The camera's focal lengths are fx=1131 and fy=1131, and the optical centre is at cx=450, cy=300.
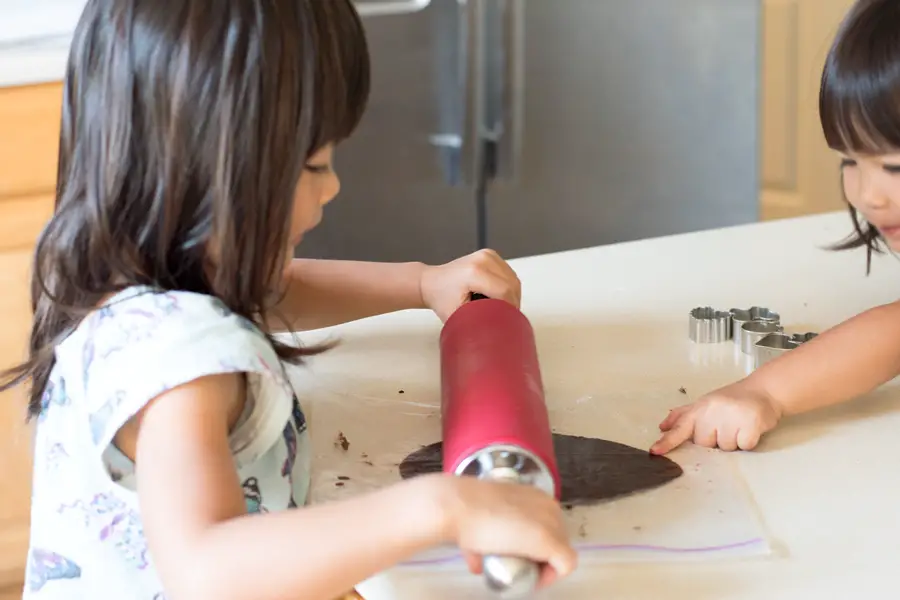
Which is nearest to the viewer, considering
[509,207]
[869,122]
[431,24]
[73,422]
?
[73,422]

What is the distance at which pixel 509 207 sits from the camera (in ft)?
8.04

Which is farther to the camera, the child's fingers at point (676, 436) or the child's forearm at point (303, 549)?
the child's fingers at point (676, 436)

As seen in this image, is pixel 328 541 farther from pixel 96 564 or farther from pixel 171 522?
pixel 96 564

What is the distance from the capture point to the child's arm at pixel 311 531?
0.61 metres

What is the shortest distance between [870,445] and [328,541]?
46cm

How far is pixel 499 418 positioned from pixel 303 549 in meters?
0.16

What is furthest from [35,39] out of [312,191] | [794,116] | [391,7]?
[794,116]

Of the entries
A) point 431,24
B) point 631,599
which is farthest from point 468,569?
point 431,24

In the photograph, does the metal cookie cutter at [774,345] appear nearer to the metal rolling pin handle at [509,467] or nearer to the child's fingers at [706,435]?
the child's fingers at [706,435]

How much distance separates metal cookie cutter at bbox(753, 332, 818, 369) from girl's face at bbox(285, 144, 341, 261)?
1.48 ft

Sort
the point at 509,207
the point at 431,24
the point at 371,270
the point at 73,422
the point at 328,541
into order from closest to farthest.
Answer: the point at 328,541, the point at 73,422, the point at 371,270, the point at 431,24, the point at 509,207

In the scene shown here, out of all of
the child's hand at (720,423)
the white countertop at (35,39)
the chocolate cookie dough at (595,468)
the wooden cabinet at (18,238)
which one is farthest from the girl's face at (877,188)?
the wooden cabinet at (18,238)

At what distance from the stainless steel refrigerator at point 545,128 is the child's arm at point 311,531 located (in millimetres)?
1662

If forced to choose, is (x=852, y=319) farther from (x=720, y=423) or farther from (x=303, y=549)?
(x=303, y=549)
